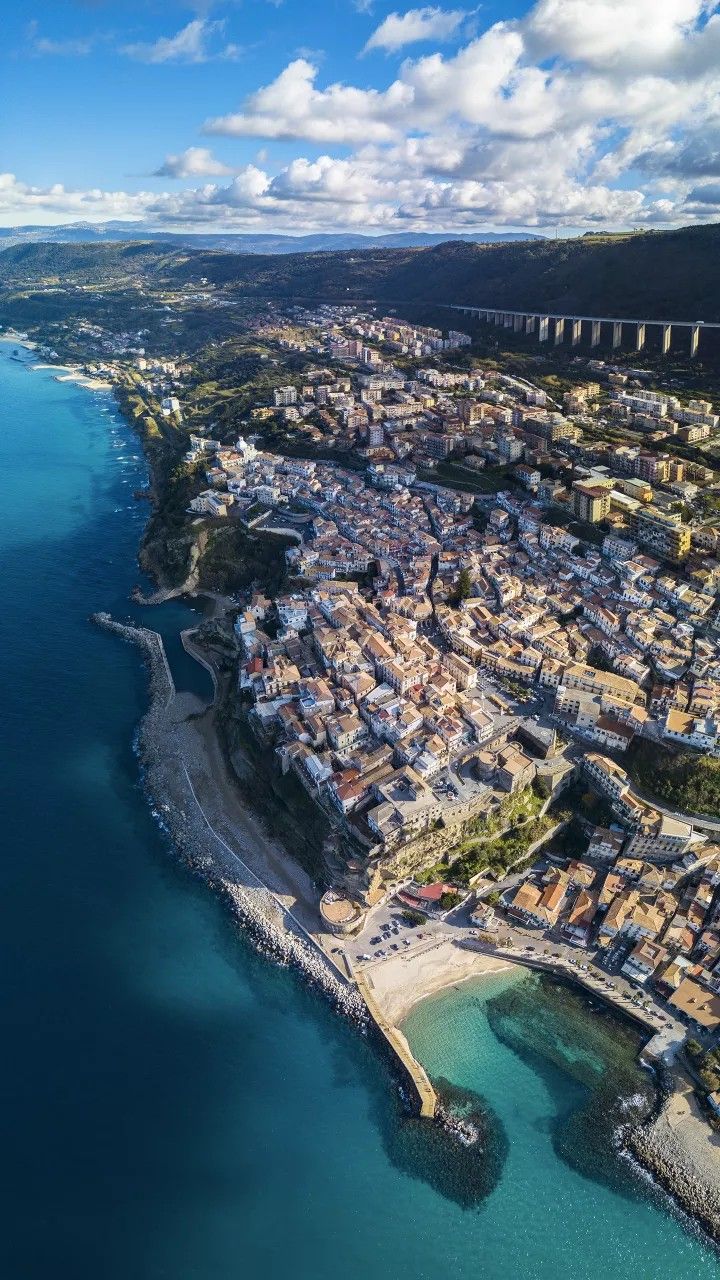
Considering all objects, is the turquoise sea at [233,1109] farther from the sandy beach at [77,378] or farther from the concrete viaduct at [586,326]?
the sandy beach at [77,378]

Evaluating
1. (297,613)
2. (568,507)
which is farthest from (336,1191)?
(568,507)

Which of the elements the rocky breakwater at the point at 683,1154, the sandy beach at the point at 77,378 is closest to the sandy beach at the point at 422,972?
the rocky breakwater at the point at 683,1154

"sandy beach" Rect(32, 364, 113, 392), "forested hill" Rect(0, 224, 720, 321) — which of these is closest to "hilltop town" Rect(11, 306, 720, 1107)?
"forested hill" Rect(0, 224, 720, 321)

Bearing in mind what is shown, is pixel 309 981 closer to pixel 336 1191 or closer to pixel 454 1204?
pixel 336 1191

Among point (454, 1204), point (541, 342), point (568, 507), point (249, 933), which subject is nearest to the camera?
point (454, 1204)

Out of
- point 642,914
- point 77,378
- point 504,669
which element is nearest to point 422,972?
point 642,914

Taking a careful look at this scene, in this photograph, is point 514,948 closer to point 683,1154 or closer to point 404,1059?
point 404,1059

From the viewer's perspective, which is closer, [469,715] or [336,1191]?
[336,1191]

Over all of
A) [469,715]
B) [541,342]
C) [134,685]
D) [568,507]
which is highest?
[541,342]
